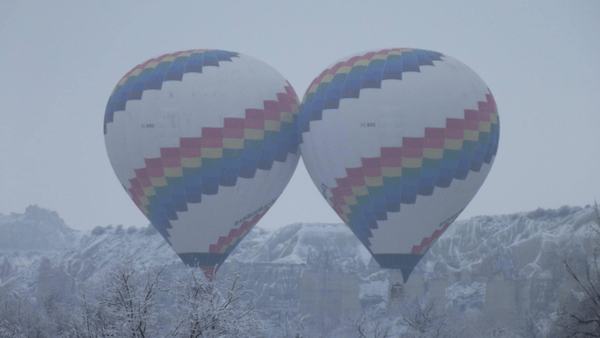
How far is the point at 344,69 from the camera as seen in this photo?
3025 cm

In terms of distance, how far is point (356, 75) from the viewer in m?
29.7

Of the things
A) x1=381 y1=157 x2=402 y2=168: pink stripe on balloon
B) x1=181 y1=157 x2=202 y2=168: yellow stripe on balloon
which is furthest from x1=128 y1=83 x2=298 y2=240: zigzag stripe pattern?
x1=381 y1=157 x2=402 y2=168: pink stripe on balloon

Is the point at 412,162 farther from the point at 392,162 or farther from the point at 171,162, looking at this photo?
the point at 171,162

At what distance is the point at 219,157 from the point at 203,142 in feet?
2.56

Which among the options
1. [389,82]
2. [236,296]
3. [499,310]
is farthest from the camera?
[499,310]

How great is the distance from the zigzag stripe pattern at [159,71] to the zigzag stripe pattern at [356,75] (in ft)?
12.0

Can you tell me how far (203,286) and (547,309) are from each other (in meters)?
109

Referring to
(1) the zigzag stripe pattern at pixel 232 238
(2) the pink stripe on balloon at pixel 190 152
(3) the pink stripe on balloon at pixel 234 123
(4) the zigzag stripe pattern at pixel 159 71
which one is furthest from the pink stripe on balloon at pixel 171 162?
(1) the zigzag stripe pattern at pixel 232 238

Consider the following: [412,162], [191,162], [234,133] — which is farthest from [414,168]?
[191,162]

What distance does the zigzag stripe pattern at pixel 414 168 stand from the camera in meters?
29.2

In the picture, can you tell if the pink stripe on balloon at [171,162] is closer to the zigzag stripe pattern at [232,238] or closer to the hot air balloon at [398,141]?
the zigzag stripe pattern at [232,238]

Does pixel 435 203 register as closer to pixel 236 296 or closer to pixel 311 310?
pixel 236 296

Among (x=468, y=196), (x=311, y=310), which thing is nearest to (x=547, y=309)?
(x=311, y=310)

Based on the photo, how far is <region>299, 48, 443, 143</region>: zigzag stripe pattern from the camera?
2948 cm
